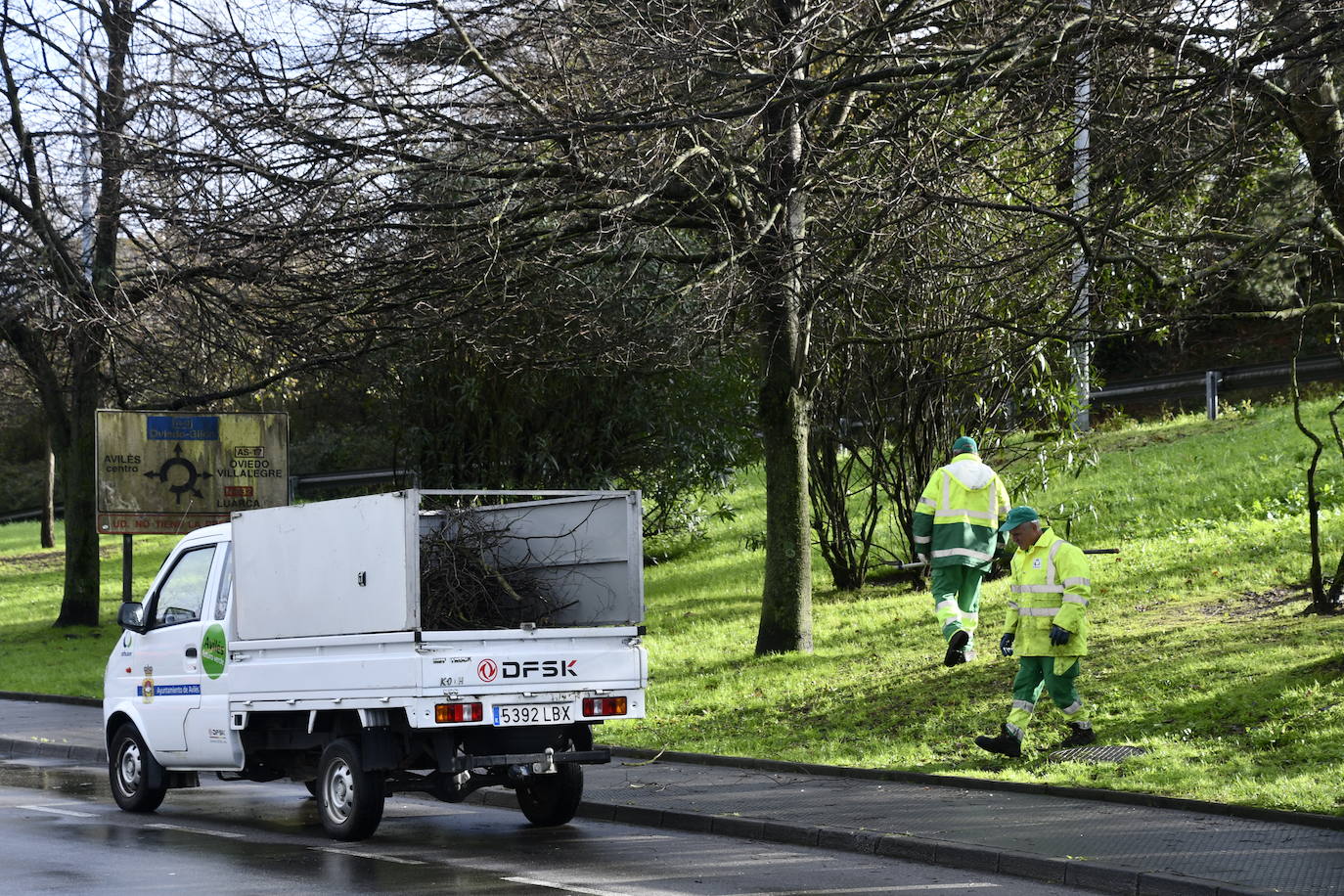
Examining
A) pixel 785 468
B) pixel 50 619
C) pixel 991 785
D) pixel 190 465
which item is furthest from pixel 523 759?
pixel 50 619

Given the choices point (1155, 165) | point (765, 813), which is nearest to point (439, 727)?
point (765, 813)

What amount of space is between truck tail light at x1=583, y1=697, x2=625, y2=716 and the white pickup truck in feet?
0.04

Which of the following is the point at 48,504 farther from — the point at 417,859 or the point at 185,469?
the point at 417,859

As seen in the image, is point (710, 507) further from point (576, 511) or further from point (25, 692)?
point (576, 511)

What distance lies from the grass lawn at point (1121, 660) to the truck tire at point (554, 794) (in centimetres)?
224

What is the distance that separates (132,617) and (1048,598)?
6.89 m

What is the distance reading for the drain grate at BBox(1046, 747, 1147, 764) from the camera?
1051cm

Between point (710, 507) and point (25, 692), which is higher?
point (710, 507)

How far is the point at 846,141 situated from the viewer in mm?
15375

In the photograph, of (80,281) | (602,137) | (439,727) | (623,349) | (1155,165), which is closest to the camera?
(439,727)

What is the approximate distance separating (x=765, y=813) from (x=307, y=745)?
3189 millimetres

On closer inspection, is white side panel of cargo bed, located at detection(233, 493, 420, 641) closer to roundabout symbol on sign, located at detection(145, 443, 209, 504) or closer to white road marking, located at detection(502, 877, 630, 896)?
white road marking, located at detection(502, 877, 630, 896)

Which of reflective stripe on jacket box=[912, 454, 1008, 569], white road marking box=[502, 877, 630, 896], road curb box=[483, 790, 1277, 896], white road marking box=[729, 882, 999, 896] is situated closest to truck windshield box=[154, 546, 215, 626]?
road curb box=[483, 790, 1277, 896]

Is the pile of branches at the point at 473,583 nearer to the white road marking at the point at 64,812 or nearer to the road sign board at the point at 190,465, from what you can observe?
the white road marking at the point at 64,812
